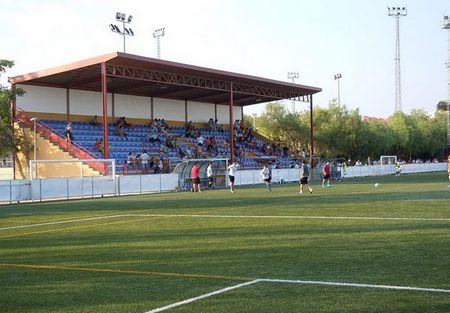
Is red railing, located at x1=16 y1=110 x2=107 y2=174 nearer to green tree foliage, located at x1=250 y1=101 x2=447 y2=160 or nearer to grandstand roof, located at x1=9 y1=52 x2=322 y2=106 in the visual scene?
grandstand roof, located at x1=9 y1=52 x2=322 y2=106

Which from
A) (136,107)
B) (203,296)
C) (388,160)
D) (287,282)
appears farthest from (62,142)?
(388,160)

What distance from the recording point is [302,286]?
713 centimetres

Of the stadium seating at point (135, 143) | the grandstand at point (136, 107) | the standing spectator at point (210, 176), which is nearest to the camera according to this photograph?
the standing spectator at point (210, 176)

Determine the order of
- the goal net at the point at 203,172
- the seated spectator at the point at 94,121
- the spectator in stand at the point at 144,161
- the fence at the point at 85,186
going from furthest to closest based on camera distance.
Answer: the seated spectator at the point at 94,121, the spectator in stand at the point at 144,161, the goal net at the point at 203,172, the fence at the point at 85,186

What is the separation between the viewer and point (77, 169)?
3591cm

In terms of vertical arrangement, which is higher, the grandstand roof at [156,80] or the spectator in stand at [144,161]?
the grandstand roof at [156,80]

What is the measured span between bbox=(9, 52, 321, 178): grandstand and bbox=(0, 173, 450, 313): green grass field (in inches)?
895

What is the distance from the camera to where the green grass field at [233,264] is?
6461 millimetres

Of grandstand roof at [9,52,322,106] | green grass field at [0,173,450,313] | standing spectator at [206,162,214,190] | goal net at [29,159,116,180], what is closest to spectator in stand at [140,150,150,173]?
standing spectator at [206,162,214,190]

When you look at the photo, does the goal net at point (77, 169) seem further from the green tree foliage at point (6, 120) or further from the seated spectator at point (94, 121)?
the seated spectator at point (94, 121)

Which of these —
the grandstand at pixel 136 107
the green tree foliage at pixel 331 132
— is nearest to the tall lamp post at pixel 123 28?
the grandstand at pixel 136 107

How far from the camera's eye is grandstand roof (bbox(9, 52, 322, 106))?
37562 millimetres

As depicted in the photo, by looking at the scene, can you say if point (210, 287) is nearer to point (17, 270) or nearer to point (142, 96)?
point (17, 270)

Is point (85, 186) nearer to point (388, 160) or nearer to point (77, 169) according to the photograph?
point (77, 169)
